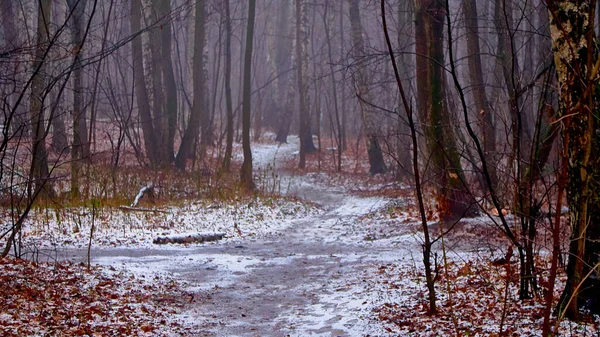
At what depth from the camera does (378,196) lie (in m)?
17.7

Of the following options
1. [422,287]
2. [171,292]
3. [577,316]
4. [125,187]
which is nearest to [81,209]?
[125,187]

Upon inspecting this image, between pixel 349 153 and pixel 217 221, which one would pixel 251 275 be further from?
pixel 349 153

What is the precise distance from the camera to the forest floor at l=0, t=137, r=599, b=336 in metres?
5.92

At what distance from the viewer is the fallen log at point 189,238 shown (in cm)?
1088

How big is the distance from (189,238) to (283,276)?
289 cm

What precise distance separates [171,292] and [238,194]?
27.8ft

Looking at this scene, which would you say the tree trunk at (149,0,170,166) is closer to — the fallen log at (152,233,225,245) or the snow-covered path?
the snow-covered path

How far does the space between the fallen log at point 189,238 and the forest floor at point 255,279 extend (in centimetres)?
19

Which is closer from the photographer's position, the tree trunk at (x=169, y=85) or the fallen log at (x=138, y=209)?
the fallen log at (x=138, y=209)

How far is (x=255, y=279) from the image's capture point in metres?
8.72

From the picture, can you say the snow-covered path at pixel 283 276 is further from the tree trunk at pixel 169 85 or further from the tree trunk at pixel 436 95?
the tree trunk at pixel 169 85

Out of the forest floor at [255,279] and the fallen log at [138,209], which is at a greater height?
the fallen log at [138,209]

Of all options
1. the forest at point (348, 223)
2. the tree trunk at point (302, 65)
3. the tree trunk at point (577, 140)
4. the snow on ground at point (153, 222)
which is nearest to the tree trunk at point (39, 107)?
the forest at point (348, 223)

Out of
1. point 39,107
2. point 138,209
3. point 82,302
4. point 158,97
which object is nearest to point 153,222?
point 138,209
